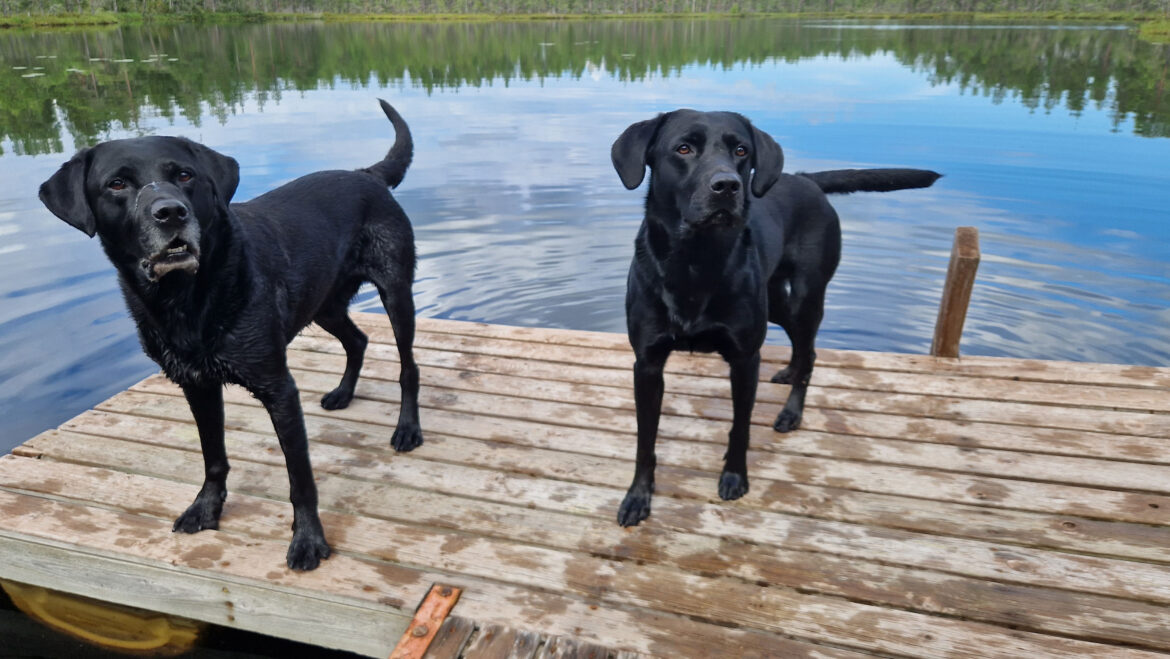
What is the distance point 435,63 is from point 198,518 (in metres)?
36.1

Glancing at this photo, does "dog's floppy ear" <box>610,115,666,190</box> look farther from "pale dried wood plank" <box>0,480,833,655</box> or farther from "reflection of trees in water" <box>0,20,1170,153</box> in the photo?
"reflection of trees in water" <box>0,20,1170,153</box>

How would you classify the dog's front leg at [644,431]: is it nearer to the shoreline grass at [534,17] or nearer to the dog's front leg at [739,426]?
the dog's front leg at [739,426]

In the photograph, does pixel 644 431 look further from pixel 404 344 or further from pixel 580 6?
pixel 580 6

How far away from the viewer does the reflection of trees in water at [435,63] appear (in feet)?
63.3

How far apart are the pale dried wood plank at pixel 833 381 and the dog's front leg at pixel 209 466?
5.90 feet

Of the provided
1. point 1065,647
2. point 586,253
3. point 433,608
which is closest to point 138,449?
point 433,608

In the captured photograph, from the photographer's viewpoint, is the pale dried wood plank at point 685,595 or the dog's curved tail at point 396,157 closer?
the pale dried wood plank at point 685,595

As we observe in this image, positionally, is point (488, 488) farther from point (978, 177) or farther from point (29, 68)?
point (29, 68)

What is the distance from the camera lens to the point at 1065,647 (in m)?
2.30

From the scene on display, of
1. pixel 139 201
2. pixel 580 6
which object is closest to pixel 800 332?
pixel 139 201

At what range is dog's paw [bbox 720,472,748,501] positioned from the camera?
3162 mm

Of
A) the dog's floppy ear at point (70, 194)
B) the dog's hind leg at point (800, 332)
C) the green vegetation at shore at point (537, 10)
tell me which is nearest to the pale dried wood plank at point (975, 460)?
the dog's hind leg at point (800, 332)

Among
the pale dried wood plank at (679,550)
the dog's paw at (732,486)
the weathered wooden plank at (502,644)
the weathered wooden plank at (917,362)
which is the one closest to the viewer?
the weathered wooden plank at (502,644)

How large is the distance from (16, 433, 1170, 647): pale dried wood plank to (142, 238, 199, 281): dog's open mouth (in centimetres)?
128
